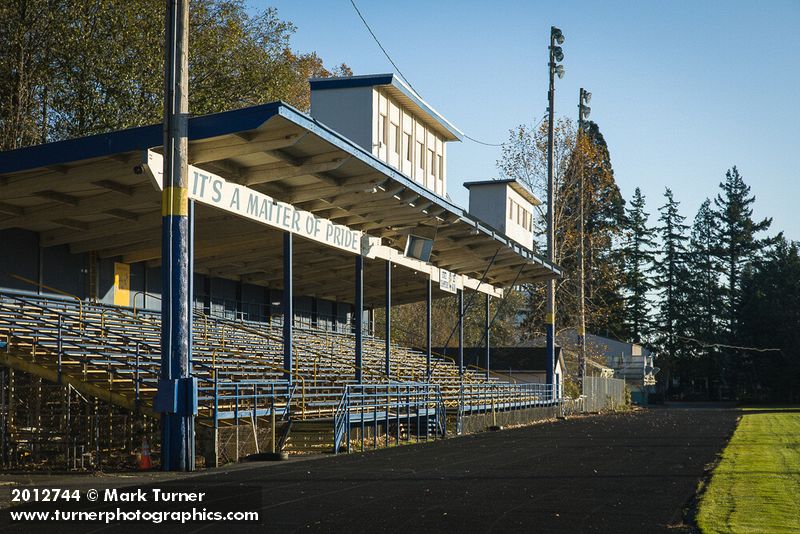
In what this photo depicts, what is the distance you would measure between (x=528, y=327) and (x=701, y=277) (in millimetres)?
51107

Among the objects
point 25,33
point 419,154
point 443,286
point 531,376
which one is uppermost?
point 25,33

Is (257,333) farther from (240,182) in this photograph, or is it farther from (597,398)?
(597,398)

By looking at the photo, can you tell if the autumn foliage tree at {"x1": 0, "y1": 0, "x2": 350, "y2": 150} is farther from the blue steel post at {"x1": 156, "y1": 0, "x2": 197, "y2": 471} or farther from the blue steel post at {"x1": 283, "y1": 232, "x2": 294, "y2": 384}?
the blue steel post at {"x1": 156, "y1": 0, "x2": 197, "y2": 471}

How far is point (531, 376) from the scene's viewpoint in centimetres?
5200

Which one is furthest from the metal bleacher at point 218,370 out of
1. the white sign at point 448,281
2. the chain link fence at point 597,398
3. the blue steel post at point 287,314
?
the chain link fence at point 597,398

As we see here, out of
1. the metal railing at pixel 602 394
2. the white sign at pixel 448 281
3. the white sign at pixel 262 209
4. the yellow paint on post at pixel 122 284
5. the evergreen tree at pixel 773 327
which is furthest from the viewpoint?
the evergreen tree at pixel 773 327

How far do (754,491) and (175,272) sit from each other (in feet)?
30.0

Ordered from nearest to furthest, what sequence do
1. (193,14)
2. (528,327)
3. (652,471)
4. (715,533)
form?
(715,533), (652,471), (193,14), (528,327)

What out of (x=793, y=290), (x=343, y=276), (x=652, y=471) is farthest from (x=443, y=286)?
(x=793, y=290)

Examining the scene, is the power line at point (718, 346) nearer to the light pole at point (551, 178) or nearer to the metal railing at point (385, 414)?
the light pole at point (551, 178)

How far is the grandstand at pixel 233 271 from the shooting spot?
60.7 feet

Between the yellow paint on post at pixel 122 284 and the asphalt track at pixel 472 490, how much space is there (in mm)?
8990

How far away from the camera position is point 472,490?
45.6 ft

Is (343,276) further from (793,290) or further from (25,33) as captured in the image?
(793,290)
